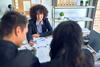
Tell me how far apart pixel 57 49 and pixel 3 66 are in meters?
0.40

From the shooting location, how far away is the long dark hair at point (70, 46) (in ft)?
3.33

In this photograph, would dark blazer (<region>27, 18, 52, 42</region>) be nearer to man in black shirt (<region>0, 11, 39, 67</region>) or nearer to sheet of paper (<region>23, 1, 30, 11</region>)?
sheet of paper (<region>23, 1, 30, 11</region>)

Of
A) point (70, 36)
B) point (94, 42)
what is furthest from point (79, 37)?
point (94, 42)

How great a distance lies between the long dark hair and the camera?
1.02 metres

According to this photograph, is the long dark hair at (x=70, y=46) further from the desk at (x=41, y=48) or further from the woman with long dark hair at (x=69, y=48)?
the desk at (x=41, y=48)

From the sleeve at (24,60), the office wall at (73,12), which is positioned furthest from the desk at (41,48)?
the office wall at (73,12)

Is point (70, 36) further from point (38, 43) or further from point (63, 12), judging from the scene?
point (63, 12)

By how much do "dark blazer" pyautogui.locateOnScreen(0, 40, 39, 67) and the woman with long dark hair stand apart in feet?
0.62

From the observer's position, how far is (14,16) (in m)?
1.15

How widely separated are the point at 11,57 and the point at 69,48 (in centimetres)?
40

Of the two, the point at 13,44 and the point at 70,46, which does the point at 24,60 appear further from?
the point at 70,46

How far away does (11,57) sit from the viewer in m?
0.95

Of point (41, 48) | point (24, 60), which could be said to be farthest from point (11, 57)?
point (41, 48)

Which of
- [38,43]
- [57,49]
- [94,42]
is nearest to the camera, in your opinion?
[57,49]
